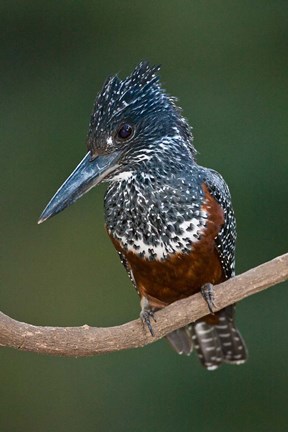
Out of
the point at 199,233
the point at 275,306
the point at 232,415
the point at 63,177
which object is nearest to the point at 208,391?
the point at 232,415

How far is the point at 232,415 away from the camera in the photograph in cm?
409

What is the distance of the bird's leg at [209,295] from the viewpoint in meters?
2.55

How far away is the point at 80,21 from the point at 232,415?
195 cm

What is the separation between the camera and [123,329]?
246 centimetres

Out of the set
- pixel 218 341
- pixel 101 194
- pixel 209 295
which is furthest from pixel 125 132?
pixel 101 194

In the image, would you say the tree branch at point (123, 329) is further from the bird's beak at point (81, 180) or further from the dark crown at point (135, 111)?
the dark crown at point (135, 111)

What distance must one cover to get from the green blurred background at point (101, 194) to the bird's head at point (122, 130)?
4.65ft

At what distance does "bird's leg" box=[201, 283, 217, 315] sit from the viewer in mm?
2551

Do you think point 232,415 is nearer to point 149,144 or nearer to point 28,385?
point 28,385

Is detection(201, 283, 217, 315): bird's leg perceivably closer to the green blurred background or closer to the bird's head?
the bird's head

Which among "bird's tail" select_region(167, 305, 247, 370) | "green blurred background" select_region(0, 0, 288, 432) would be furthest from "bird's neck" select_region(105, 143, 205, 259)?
"green blurred background" select_region(0, 0, 288, 432)

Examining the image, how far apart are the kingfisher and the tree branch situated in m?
0.06

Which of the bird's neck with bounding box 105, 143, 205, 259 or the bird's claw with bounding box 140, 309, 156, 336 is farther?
the bird's neck with bounding box 105, 143, 205, 259

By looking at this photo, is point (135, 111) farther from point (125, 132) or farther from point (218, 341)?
point (218, 341)
